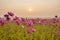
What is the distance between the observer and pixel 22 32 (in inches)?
73.5

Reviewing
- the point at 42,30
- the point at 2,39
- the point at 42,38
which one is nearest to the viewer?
the point at 2,39

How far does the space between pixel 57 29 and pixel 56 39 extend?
29 cm

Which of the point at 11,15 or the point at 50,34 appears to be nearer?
the point at 11,15

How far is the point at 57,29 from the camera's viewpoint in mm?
2125

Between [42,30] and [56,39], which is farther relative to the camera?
[42,30]

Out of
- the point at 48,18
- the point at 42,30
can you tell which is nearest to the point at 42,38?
the point at 42,30

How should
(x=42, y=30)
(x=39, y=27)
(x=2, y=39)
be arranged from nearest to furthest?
(x=2, y=39) → (x=42, y=30) → (x=39, y=27)

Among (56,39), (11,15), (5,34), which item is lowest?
(56,39)

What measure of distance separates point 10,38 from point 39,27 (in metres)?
0.63

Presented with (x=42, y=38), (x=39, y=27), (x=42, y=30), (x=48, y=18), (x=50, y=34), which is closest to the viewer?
(x=42, y=38)

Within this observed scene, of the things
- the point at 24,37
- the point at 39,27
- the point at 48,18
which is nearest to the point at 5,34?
the point at 24,37

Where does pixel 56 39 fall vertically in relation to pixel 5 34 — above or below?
below

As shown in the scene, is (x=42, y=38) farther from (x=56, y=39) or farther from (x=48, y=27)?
Result: (x=48, y=27)

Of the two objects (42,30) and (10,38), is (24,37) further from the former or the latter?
(42,30)
